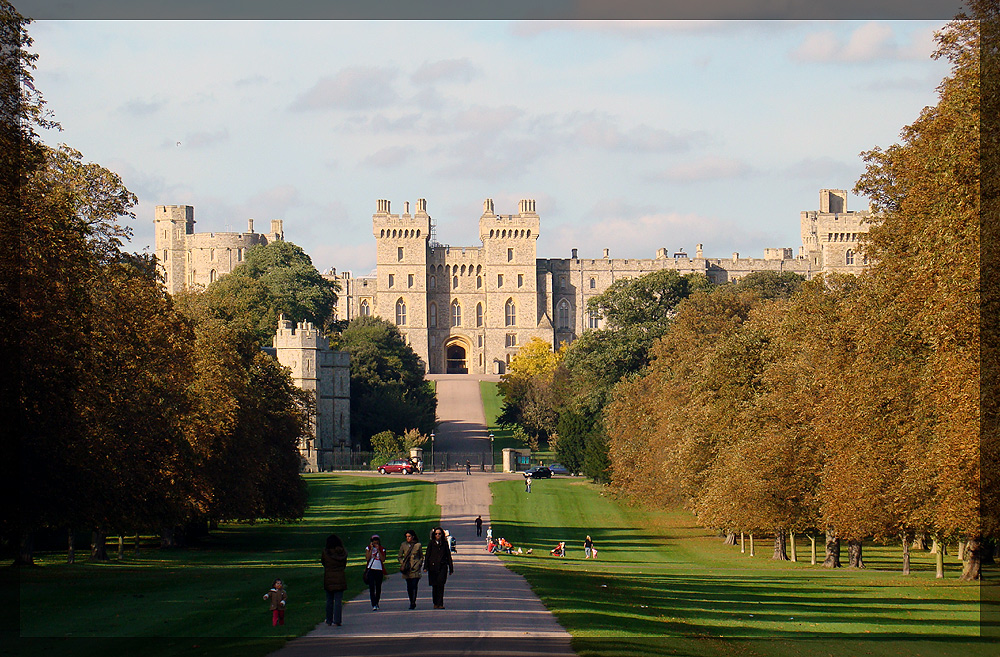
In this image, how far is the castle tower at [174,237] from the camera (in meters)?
123

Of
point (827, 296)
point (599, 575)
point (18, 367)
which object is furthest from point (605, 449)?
point (18, 367)

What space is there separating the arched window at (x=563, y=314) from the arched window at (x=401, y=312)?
1532 centimetres

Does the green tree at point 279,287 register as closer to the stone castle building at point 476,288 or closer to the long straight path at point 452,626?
the stone castle building at point 476,288

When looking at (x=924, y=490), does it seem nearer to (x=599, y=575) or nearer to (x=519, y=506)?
(x=599, y=575)

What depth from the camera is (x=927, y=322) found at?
21297 mm

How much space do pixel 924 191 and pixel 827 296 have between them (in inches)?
453

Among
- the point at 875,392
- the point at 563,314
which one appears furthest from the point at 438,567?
the point at 563,314

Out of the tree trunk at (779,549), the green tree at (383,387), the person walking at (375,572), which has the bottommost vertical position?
the tree trunk at (779,549)

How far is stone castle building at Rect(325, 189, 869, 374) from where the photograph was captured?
11525 cm

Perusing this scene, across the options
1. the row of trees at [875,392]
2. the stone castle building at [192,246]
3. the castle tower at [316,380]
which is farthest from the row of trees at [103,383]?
the stone castle building at [192,246]

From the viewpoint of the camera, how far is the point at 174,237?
124m

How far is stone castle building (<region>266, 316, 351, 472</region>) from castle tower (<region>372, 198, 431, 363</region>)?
1735 inches

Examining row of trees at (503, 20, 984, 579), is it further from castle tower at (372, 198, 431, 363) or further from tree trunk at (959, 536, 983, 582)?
castle tower at (372, 198, 431, 363)

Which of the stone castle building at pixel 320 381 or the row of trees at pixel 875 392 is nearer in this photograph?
the row of trees at pixel 875 392
